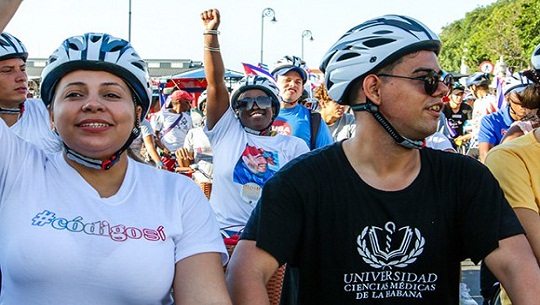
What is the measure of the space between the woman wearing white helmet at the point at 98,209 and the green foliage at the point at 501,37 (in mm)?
34884

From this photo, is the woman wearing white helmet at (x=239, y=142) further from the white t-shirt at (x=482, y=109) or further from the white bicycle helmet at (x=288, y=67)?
→ the white t-shirt at (x=482, y=109)

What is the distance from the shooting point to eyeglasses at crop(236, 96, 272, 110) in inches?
237

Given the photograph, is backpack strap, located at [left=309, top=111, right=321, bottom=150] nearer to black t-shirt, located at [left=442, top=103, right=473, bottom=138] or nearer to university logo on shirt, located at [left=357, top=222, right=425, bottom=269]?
university logo on shirt, located at [left=357, top=222, right=425, bottom=269]

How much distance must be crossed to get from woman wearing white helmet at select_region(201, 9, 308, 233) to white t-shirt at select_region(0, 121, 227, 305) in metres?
2.75

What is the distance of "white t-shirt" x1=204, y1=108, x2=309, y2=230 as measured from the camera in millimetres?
5730

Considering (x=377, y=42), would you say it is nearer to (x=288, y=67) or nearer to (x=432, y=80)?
(x=432, y=80)

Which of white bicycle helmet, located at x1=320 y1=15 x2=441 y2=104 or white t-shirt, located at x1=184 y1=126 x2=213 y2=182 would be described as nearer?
white bicycle helmet, located at x1=320 y1=15 x2=441 y2=104

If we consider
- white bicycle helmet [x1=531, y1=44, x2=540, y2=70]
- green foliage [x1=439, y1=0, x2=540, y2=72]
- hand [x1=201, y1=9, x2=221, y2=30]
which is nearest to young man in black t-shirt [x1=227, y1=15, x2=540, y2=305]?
white bicycle helmet [x1=531, y1=44, x2=540, y2=70]

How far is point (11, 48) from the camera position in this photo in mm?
6016

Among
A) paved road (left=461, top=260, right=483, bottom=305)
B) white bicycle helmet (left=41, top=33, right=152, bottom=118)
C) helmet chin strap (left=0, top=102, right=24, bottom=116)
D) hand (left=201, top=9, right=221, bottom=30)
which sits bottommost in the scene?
paved road (left=461, top=260, right=483, bottom=305)

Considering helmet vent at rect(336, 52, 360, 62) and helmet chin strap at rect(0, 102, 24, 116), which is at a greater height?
helmet vent at rect(336, 52, 360, 62)

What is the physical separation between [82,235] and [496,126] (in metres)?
6.68

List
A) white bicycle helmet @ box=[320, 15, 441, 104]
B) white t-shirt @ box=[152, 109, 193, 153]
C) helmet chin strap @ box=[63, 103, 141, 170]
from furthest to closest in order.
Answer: white t-shirt @ box=[152, 109, 193, 153] → white bicycle helmet @ box=[320, 15, 441, 104] → helmet chin strap @ box=[63, 103, 141, 170]

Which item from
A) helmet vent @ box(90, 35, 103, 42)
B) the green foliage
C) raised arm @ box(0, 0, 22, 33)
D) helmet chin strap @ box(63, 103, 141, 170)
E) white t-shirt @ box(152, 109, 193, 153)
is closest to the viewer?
raised arm @ box(0, 0, 22, 33)
